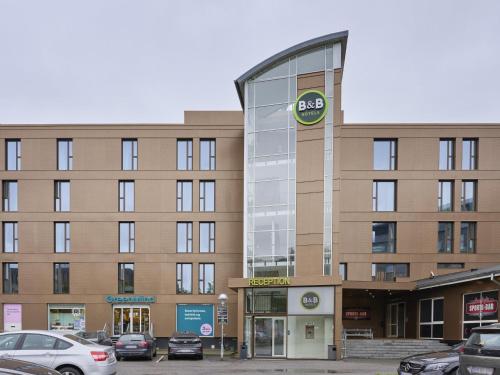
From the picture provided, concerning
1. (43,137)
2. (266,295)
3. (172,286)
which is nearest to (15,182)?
(43,137)

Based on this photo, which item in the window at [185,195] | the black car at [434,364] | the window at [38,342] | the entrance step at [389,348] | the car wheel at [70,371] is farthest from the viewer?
the window at [185,195]

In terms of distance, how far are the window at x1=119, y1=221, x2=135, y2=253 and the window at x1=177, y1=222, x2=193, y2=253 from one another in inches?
119

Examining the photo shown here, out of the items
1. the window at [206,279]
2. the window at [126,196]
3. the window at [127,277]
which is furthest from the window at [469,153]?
the window at [127,277]

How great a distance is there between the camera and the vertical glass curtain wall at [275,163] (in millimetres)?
22109

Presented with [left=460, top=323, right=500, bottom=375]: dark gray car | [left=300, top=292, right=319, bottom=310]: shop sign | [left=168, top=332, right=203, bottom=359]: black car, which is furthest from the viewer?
[left=300, top=292, right=319, bottom=310]: shop sign

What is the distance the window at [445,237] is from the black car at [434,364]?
18.4 meters

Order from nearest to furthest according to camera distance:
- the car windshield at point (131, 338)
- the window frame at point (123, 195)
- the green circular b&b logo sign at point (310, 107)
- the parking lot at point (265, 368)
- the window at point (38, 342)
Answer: the window at point (38, 342)
the parking lot at point (265, 368)
the car windshield at point (131, 338)
the green circular b&b logo sign at point (310, 107)
the window frame at point (123, 195)

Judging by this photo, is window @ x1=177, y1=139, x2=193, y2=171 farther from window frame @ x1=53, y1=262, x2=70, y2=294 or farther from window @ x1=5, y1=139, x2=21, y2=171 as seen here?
window @ x1=5, y1=139, x2=21, y2=171

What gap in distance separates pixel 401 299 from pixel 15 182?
26204 mm

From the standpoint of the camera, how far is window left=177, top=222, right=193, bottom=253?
28.7 metres

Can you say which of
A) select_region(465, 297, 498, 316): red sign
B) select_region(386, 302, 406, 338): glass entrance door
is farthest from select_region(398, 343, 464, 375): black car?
select_region(386, 302, 406, 338): glass entrance door

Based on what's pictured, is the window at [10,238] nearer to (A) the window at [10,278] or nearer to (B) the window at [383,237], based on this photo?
(A) the window at [10,278]

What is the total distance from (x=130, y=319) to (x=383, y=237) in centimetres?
1739

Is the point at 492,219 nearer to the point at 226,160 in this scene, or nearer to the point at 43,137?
the point at 226,160
